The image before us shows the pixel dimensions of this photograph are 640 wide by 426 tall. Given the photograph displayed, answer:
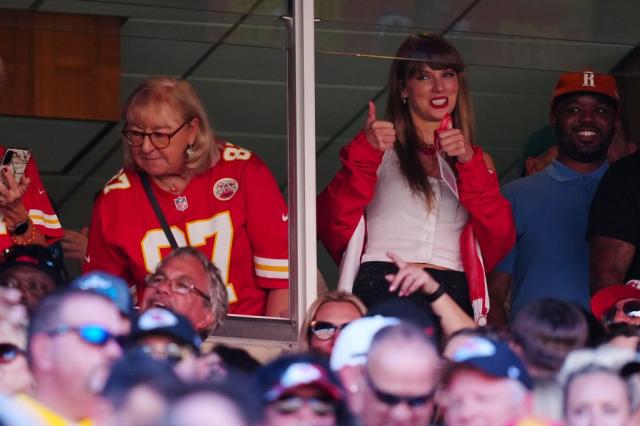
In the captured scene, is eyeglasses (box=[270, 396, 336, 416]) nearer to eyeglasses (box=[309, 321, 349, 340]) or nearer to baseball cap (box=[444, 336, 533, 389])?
baseball cap (box=[444, 336, 533, 389])

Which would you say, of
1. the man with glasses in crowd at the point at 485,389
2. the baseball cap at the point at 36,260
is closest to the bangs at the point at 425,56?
the baseball cap at the point at 36,260

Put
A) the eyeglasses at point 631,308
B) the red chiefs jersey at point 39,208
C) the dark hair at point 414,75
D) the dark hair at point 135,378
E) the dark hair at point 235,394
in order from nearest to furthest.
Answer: the dark hair at point 235,394
the dark hair at point 135,378
the eyeglasses at point 631,308
the red chiefs jersey at point 39,208
the dark hair at point 414,75

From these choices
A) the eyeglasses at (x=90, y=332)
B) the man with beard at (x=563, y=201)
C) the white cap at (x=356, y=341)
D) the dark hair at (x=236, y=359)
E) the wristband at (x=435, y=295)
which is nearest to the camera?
the eyeglasses at (x=90, y=332)

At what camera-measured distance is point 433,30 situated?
736 cm

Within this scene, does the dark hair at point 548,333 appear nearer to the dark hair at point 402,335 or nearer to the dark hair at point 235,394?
the dark hair at point 402,335

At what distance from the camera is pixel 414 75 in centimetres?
718

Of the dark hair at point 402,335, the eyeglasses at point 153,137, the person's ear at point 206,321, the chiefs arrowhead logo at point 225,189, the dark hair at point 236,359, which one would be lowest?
the dark hair at point 236,359

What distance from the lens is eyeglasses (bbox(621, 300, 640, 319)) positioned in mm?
6574

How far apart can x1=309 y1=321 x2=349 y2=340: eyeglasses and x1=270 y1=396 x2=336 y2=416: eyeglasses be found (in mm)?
1464

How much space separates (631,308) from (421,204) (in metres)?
0.95

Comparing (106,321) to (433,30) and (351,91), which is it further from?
(351,91)

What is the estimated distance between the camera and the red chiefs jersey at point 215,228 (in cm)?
680

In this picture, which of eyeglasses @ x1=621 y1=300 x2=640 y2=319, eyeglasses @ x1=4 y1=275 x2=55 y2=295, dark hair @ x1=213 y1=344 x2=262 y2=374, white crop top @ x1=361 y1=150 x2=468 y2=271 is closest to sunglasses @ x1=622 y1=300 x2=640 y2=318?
eyeglasses @ x1=621 y1=300 x2=640 y2=319

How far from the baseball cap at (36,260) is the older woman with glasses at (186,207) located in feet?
1.79
